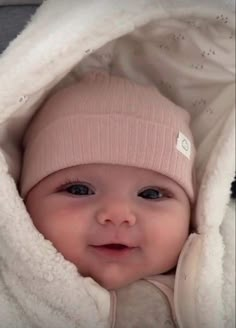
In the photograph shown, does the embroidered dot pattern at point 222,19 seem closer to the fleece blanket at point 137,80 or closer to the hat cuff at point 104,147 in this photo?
the fleece blanket at point 137,80

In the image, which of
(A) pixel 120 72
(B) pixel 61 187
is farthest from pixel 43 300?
(A) pixel 120 72

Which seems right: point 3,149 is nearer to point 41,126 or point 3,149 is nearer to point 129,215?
point 41,126

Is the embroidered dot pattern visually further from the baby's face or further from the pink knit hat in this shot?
the baby's face

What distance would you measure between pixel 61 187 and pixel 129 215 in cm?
12

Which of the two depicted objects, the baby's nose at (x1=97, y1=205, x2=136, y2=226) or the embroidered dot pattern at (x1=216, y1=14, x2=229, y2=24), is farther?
the embroidered dot pattern at (x1=216, y1=14, x2=229, y2=24)

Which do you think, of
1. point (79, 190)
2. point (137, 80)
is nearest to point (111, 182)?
point (79, 190)

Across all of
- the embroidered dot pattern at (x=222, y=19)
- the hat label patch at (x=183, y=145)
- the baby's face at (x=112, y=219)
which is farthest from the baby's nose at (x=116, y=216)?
the embroidered dot pattern at (x=222, y=19)

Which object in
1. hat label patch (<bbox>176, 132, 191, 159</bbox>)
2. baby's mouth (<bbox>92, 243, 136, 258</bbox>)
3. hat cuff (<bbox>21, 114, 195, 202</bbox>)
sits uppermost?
hat cuff (<bbox>21, 114, 195, 202</bbox>)

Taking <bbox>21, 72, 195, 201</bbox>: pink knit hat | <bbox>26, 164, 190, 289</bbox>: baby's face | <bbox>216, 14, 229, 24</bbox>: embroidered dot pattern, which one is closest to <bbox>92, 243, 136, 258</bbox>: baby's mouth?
<bbox>26, 164, 190, 289</bbox>: baby's face

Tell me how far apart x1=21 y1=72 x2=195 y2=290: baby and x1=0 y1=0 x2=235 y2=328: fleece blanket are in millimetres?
30

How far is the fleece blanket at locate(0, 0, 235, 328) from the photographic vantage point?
3.67 feet

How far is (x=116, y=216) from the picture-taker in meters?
1.11

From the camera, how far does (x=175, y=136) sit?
120cm

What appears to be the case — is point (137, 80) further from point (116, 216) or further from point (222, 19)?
point (116, 216)
